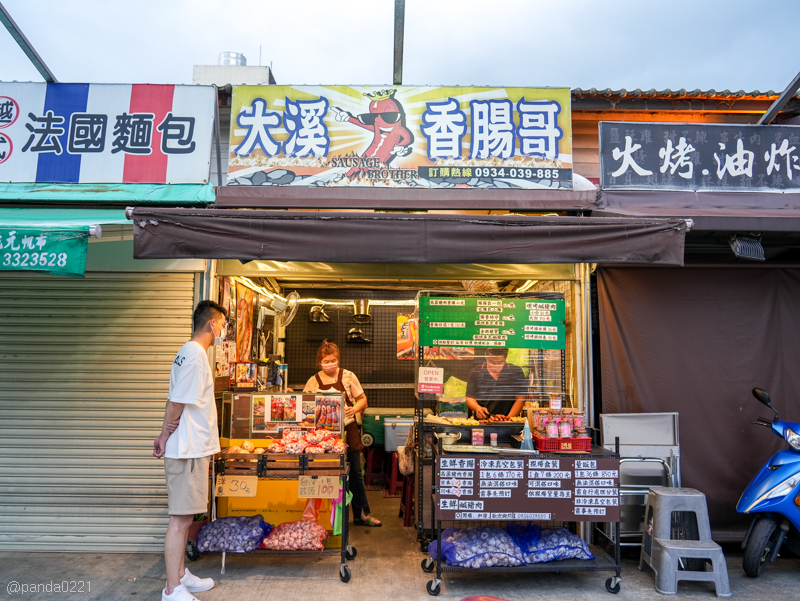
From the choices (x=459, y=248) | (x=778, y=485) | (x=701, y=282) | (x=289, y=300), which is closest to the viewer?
(x=459, y=248)

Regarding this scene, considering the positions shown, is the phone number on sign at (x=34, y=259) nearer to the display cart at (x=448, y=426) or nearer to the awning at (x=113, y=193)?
the awning at (x=113, y=193)

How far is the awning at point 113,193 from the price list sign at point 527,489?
3.60 metres

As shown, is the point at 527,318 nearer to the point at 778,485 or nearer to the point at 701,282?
the point at 701,282

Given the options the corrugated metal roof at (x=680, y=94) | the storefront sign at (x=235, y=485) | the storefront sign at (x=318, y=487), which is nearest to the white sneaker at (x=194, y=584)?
the storefront sign at (x=235, y=485)

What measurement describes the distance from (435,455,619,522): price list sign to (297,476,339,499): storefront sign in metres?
0.96

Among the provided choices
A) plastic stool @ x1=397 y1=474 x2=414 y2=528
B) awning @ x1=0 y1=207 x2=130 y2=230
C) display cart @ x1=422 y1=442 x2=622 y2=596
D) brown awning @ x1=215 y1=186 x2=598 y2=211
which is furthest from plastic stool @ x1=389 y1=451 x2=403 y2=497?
awning @ x1=0 y1=207 x2=130 y2=230

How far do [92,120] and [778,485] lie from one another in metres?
7.73

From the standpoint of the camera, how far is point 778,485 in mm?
4801

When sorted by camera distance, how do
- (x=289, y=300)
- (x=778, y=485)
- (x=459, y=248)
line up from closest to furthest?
(x=459, y=248) → (x=778, y=485) → (x=289, y=300)

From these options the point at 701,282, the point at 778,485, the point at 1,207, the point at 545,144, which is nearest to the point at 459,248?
the point at 545,144

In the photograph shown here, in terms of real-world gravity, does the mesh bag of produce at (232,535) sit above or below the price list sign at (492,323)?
below

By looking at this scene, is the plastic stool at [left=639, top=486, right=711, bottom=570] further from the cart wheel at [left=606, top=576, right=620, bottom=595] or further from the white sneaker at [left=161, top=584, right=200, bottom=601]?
the white sneaker at [left=161, top=584, right=200, bottom=601]

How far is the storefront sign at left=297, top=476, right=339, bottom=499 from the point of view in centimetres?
485

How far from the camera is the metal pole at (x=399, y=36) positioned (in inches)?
221
